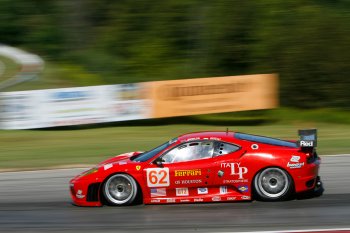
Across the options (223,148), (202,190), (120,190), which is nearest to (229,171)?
(223,148)

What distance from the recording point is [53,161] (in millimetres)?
15117

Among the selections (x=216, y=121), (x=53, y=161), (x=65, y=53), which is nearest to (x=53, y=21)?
(x=65, y=53)

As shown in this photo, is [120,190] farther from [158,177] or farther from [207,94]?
[207,94]

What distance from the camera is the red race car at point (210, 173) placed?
9391mm

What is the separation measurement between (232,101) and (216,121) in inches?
76.7

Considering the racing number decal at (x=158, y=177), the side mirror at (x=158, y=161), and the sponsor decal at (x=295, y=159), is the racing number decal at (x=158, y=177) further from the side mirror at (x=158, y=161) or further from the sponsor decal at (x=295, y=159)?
the sponsor decal at (x=295, y=159)

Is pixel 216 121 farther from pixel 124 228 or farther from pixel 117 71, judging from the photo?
pixel 124 228

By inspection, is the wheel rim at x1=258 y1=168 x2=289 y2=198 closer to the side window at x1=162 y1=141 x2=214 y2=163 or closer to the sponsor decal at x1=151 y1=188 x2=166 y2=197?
the side window at x1=162 y1=141 x2=214 y2=163

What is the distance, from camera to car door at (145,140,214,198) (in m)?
9.45

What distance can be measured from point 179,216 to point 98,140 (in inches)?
396

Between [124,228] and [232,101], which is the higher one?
[232,101]

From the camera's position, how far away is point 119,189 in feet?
32.1

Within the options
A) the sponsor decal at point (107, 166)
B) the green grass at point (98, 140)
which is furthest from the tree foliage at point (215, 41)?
the sponsor decal at point (107, 166)

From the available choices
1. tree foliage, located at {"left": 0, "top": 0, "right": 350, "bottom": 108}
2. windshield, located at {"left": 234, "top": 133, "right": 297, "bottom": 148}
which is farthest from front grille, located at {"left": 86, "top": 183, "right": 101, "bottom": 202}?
tree foliage, located at {"left": 0, "top": 0, "right": 350, "bottom": 108}
